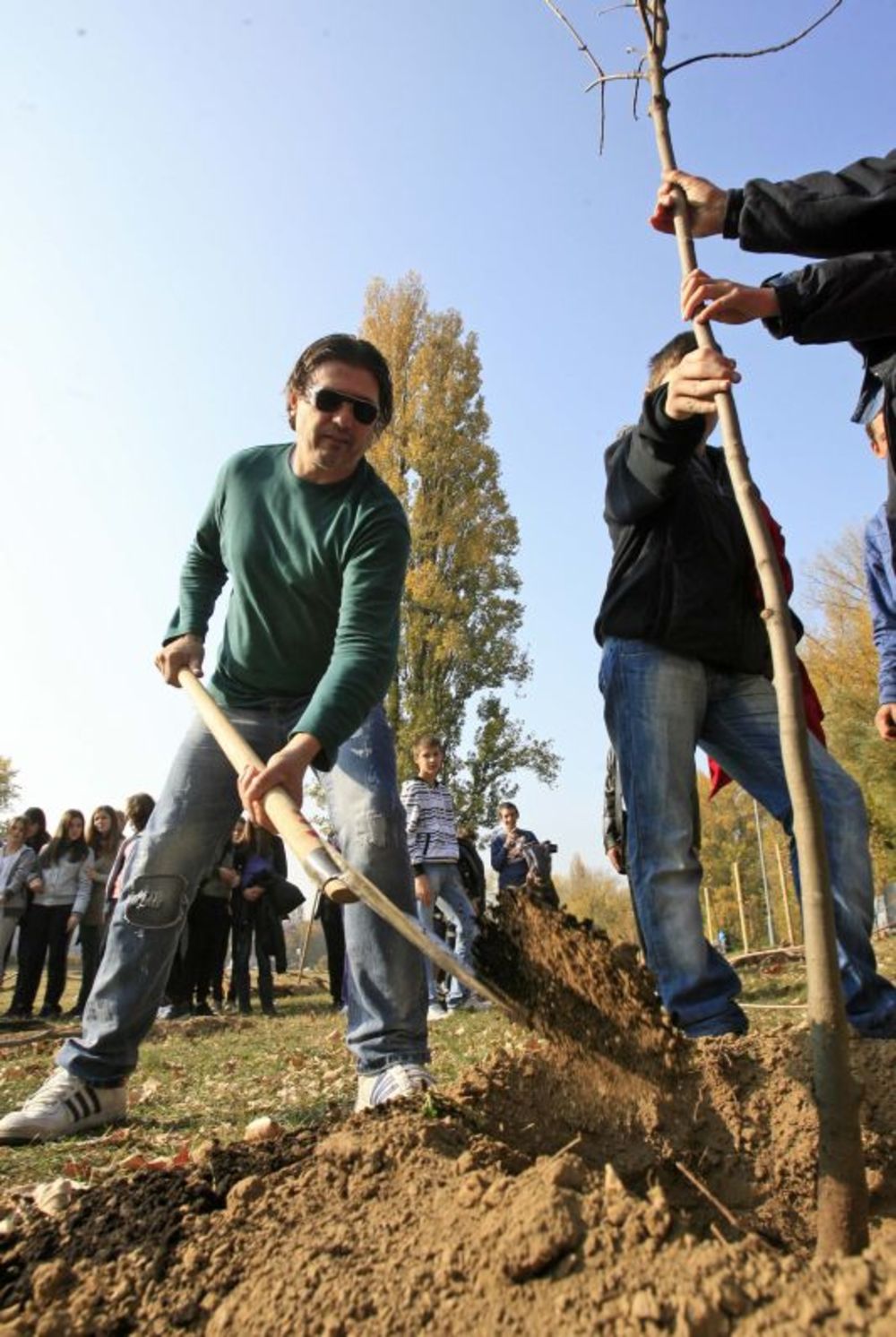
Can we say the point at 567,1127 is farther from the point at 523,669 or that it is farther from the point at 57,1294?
the point at 523,669

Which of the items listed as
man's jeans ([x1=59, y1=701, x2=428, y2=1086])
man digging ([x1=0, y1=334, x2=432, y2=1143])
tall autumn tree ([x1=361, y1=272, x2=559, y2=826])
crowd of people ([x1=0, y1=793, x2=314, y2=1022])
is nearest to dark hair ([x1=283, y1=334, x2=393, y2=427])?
man digging ([x1=0, y1=334, x2=432, y2=1143])

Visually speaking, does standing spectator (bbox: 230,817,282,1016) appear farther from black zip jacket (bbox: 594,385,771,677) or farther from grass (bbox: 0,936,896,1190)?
black zip jacket (bbox: 594,385,771,677)

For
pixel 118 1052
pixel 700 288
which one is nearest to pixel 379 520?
pixel 700 288

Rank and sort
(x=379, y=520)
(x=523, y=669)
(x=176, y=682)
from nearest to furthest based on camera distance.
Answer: (x=379, y=520), (x=176, y=682), (x=523, y=669)

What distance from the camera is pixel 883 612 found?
3.98m

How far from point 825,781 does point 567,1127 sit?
1349 millimetres

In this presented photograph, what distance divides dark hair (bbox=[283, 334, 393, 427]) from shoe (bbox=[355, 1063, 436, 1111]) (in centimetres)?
199

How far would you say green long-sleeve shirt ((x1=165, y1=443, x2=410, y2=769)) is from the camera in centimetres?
290

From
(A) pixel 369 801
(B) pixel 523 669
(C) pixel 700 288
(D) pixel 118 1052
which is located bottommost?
(D) pixel 118 1052

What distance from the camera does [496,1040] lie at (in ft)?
17.7

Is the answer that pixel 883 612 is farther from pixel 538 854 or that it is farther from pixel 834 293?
pixel 538 854

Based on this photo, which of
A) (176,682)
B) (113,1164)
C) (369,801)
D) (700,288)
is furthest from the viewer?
(176,682)

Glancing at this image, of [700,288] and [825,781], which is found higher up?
[700,288]

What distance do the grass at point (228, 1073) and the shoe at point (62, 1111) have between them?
0.04 m
